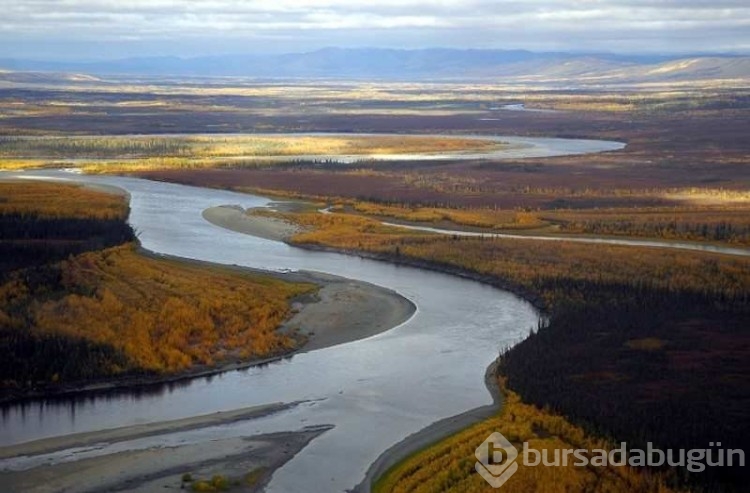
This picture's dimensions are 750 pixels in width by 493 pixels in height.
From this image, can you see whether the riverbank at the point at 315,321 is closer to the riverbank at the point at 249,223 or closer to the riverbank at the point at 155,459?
the riverbank at the point at 155,459

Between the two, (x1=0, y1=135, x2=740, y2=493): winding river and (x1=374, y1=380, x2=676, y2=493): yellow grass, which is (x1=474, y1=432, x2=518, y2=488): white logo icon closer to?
(x1=374, y1=380, x2=676, y2=493): yellow grass

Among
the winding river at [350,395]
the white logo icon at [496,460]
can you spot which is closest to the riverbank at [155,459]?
the winding river at [350,395]

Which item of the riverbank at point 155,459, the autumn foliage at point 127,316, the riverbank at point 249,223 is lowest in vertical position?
the riverbank at point 249,223

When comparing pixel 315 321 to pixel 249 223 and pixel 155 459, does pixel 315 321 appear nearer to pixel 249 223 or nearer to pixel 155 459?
pixel 155 459

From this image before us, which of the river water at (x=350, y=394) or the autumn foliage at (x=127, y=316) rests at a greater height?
the autumn foliage at (x=127, y=316)

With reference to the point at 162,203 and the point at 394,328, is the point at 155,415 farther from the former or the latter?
the point at 162,203

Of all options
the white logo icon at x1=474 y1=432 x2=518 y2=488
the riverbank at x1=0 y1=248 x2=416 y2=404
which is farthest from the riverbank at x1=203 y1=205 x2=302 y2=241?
the white logo icon at x1=474 y1=432 x2=518 y2=488

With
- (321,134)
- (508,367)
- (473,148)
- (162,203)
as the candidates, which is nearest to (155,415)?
(508,367)
